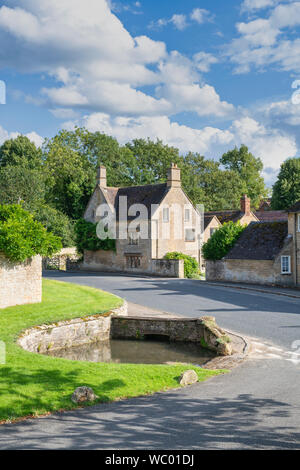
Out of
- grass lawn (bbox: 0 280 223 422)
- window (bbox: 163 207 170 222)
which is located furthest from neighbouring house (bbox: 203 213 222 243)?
grass lawn (bbox: 0 280 223 422)

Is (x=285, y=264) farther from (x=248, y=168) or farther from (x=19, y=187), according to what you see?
(x=248, y=168)

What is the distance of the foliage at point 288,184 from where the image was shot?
231ft

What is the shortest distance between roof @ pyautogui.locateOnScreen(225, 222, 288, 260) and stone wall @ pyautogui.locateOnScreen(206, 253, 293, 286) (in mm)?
501

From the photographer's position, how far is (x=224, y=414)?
10.3 meters

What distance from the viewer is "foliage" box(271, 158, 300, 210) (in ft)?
231

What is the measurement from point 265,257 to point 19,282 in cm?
2078

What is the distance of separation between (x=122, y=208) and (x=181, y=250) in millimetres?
8751

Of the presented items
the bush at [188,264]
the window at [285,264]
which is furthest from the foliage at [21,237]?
the bush at [188,264]

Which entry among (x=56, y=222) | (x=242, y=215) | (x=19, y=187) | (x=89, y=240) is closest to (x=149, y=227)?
(x=89, y=240)

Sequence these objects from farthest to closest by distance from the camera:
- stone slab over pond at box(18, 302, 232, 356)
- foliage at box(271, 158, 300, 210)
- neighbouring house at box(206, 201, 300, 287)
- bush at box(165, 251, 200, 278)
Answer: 1. foliage at box(271, 158, 300, 210)
2. bush at box(165, 251, 200, 278)
3. neighbouring house at box(206, 201, 300, 287)
4. stone slab over pond at box(18, 302, 232, 356)

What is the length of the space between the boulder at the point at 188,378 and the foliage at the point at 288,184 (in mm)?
60890

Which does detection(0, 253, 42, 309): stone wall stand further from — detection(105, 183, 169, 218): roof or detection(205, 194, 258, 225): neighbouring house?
detection(205, 194, 258, 225): neighbouring house

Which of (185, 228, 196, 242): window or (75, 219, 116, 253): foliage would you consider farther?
(75, 219, 116, 253): foliage
